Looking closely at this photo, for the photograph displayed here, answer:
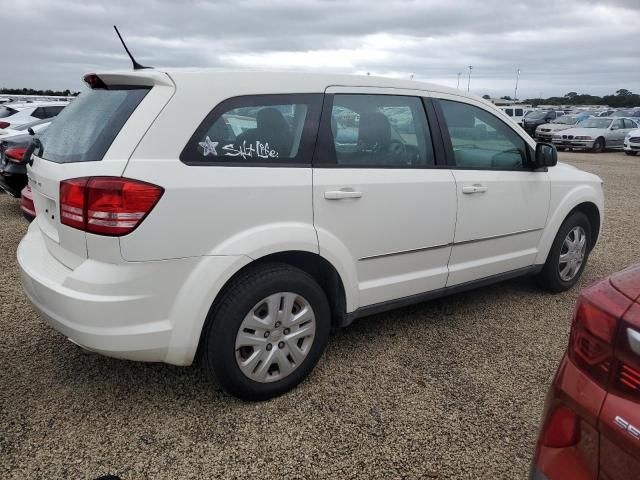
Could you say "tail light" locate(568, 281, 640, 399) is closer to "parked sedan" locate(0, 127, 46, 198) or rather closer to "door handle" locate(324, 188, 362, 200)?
"door handle" locate(324, 188, 362, 200)

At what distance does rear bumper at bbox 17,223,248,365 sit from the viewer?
2.26m

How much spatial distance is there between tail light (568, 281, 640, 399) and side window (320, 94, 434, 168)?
1619 millimetres

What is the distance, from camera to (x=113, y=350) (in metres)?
2.33

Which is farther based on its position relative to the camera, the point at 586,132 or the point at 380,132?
the point at 586,132

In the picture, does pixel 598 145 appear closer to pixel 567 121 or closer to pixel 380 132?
pixel 567 121

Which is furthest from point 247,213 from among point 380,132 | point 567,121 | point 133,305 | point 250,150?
point 567,121

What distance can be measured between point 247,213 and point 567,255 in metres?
3.13

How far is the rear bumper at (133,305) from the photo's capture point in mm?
2256

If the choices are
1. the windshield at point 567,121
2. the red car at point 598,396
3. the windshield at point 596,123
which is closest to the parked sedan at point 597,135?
the windshield at point 596,123

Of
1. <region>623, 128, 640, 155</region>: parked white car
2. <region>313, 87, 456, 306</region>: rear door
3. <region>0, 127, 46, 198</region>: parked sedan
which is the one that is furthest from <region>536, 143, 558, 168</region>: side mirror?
<region>623, 128, 640, 155</region>: parked white car

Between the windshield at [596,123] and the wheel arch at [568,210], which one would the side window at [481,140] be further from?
the windshield at [596,123]

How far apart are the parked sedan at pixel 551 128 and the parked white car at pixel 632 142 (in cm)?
332

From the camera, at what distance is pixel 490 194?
11.7ft

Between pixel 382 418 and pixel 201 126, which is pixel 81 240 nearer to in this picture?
pixel 201 126
